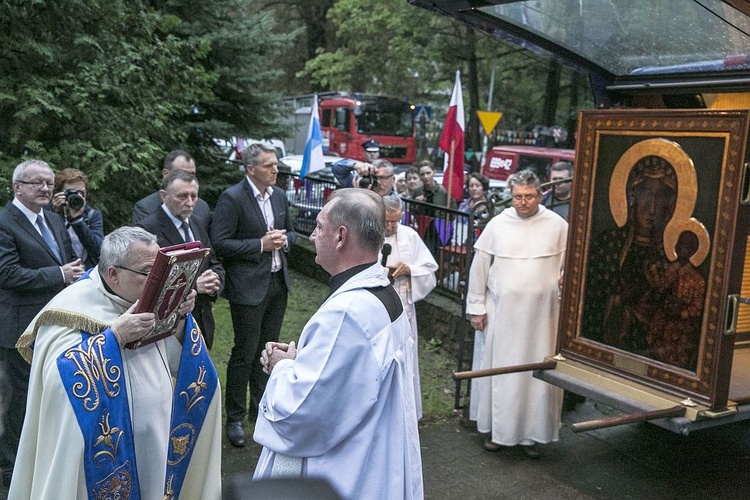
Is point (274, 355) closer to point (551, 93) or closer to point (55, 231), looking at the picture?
point (55, 231)

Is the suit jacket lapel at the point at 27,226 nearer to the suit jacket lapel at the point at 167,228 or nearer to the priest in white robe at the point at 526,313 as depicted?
the suit jacket lapel at the point at 167,228

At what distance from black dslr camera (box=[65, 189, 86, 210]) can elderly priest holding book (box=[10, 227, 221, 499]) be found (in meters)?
2.30

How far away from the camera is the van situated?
16984 millimetres

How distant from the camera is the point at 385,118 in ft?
89.6

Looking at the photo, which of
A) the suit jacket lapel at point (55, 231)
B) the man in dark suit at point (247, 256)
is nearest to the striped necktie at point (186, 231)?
the man in dark suit at point (247, 256)

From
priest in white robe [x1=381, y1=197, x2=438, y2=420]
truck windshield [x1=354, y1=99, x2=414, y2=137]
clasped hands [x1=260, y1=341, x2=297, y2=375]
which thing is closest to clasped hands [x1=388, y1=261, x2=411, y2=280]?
priest in white robe [x1=381, y1=197, x2=438, y2=420]

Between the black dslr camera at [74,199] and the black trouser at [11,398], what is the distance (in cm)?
114

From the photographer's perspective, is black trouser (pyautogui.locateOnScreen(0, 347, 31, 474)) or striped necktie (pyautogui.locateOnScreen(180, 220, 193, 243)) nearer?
black trouser (pyautogui.locateOnScreen(0, 347, 31, 474))

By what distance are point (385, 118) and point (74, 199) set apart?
22.3 m

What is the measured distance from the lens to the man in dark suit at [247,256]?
5695 millimetres

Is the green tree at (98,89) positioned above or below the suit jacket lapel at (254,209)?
above

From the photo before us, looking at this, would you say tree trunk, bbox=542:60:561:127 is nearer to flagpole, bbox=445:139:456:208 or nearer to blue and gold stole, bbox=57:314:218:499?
flagpole, bbox=445:139:456:208

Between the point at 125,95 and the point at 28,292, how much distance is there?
4158 mm

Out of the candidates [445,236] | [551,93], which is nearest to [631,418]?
[445,236]
